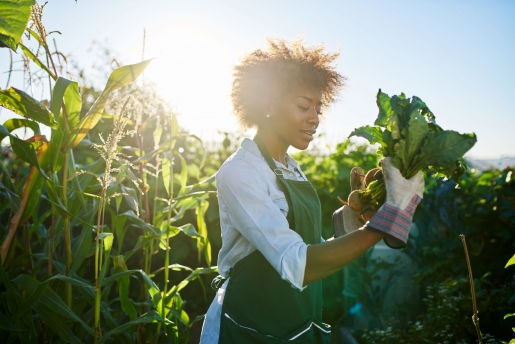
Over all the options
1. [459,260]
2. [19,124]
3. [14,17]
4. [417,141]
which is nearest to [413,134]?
[417,141]

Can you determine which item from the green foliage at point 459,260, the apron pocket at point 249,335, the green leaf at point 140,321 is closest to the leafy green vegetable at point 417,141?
the apron pocket at point 249,335

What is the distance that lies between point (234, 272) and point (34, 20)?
118 centimetres

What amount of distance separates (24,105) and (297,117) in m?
0.99

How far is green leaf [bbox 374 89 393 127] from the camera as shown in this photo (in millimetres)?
1482

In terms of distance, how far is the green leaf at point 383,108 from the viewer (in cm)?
148

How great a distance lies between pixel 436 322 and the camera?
2895mm

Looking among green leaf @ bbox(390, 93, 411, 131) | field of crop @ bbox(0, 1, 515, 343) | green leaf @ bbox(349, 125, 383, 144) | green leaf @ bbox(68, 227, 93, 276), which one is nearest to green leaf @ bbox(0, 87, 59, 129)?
field of crop @ bbox(0, 1, 515, 343)

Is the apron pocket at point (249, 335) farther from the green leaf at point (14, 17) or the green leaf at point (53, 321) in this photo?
the green leaf at point (14, 17)

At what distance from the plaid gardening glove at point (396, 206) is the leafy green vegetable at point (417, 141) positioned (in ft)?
0.11

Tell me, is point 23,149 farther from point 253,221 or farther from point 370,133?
point 370,133

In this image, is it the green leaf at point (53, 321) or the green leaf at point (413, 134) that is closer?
the green leaf at point (413, 134)

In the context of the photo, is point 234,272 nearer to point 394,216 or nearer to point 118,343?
point 394,216

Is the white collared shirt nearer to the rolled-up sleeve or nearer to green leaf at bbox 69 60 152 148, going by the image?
the rolled-up sleeve

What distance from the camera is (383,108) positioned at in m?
1.51
